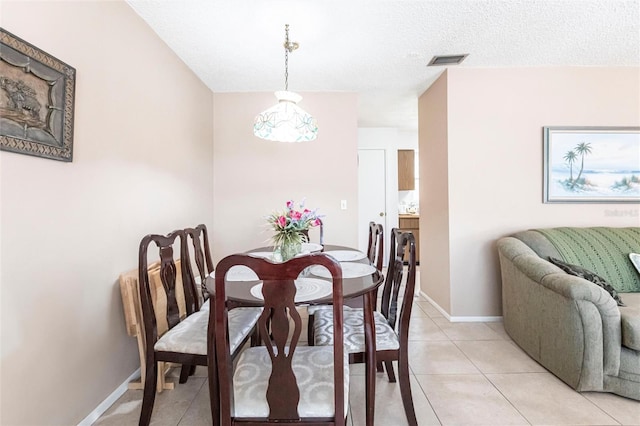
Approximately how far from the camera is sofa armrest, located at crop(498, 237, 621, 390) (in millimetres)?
1779

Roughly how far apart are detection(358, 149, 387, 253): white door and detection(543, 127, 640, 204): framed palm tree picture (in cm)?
262

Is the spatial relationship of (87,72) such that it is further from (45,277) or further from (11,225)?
(45,277)

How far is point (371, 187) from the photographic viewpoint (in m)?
5.27

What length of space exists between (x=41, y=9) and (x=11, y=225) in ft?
3.08

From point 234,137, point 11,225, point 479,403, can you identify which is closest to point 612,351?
point 479,403

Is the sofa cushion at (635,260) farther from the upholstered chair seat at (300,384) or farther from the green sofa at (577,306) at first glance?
the upholstered chair seat at (300,384)

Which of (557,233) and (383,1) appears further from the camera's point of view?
(557,233)

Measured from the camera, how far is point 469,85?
9.55ft

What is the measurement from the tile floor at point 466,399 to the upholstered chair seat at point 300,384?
646 millimetres

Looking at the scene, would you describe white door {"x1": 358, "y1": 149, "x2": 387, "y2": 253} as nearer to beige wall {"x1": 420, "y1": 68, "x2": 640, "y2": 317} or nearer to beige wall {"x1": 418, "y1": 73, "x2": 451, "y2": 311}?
beige wall {"x1": 418, "y1": 73, "x2": 451, "y2": 311}

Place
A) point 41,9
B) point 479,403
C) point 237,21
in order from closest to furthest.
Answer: point 41,9, point 479,403, point 237,21

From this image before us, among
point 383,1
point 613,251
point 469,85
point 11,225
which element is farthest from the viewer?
point 469,85

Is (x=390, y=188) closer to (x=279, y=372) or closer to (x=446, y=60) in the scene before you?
(x=446, y=60)

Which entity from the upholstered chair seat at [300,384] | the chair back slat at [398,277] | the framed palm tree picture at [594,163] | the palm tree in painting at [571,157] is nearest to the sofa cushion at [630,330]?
the chair back slat at [398,277]
